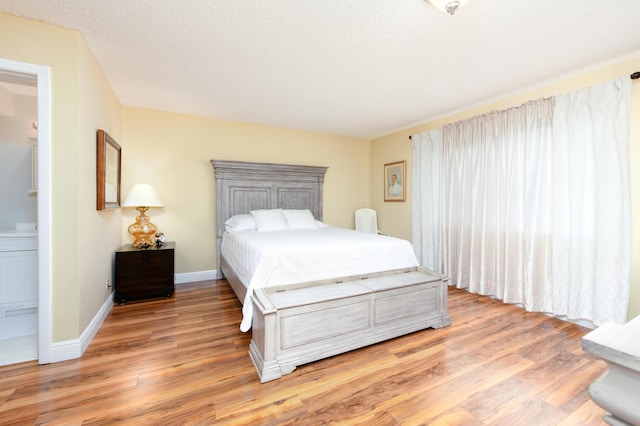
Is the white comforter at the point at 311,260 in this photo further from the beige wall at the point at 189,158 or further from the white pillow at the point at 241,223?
the beige wall at the point at 189,158

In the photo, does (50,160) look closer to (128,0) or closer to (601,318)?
(128,0)

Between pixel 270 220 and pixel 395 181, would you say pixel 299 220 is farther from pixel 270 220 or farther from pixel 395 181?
pixel 395 181

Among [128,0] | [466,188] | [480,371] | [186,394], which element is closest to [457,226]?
[466,188]

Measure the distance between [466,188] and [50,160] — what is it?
411cm

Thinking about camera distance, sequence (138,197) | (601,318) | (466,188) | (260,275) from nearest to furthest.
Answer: (260,275)
(601,318)
(138,197)
(466,188)

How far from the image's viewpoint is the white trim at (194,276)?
12.8 ft

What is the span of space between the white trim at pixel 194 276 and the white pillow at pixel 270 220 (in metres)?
1.08

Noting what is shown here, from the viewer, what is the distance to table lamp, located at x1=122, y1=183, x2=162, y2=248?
3.22 m

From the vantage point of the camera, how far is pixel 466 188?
3570 millimetres

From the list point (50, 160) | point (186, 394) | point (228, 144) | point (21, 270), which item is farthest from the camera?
point (228, 144)

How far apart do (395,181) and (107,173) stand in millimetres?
3959

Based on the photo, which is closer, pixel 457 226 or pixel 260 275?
pixel 260 275

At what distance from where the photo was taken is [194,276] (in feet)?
13.1

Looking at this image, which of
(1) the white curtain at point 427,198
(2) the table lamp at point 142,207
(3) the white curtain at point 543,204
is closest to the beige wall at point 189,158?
(2) the table lamp at point 142,207
